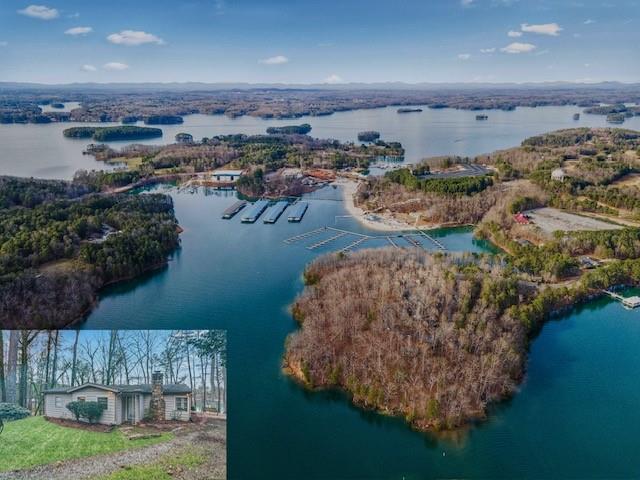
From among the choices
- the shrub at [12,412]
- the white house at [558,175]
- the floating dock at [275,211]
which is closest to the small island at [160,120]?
the floating dock at [275,211]

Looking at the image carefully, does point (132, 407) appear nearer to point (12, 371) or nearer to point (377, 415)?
point (12, 371)

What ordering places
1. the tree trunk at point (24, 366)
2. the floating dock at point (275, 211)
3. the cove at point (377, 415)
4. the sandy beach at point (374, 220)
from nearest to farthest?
the tree trunk at point (24, 366), the cove at point (377, 415), the sandy beach at point (374, 220), the floating dock at point (275, 211)

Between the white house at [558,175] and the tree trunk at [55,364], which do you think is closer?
the tree trunk at [55,364]

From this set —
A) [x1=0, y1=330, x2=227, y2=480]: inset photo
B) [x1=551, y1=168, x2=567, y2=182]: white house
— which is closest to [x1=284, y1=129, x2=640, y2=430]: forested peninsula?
[x1=551, y1=168, x2=567, y2=182]: white house

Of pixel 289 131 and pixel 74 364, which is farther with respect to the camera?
pixel 289 131

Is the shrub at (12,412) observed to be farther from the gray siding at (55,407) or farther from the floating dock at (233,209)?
the floating dock at (233,209)

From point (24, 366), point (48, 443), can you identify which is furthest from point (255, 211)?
point (48, 443)
